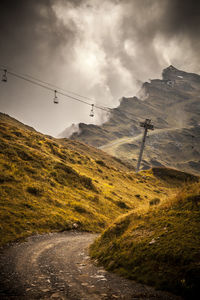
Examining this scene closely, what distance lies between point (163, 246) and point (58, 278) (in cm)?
453

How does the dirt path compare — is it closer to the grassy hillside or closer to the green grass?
the grassy hillside

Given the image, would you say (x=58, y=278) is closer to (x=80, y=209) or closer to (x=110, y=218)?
(x=80, y=209)

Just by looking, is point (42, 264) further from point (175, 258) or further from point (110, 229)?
point (175, 258)

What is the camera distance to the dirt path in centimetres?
569

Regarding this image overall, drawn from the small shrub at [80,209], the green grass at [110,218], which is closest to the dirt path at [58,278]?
the green grass at [110,218]

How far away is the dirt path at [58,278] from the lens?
224 inches

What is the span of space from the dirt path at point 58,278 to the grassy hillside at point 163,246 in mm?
481

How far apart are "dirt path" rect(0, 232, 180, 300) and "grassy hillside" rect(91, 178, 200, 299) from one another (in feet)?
1.58

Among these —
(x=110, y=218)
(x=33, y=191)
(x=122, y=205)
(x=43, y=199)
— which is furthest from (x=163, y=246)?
(x=122, y=205)

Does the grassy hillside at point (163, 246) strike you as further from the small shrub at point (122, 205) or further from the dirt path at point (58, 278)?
the small shrub at point (122, 205)

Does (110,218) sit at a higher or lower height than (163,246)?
lower

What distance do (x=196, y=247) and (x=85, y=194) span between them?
23.3 metres

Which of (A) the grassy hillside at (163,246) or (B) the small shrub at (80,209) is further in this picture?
(B) the small shrub at (80,209)

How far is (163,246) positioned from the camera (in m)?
6.90
